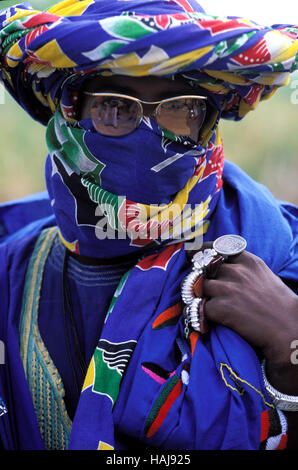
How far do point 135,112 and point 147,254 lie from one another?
438 millimetres

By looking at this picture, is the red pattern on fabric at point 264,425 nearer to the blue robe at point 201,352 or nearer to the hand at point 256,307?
the blue robe at point 201,352

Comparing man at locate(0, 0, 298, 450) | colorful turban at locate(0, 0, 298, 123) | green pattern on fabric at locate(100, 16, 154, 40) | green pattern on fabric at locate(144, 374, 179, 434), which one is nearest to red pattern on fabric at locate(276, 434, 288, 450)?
man at locate(0, 0, 298, 450)

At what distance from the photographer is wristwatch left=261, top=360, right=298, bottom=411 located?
43.9 inches

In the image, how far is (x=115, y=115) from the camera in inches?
50.7

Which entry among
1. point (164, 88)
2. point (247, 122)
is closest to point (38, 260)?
point (164, 88)

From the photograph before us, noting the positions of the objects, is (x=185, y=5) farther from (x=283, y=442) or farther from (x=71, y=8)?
(x=283, y=442)

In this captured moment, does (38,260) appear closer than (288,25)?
No

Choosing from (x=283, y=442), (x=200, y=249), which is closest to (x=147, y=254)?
(x=200, y=249)

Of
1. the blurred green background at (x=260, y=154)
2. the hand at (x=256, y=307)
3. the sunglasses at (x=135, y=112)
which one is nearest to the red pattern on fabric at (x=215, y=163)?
the sunglasses at (x=135, y=112)

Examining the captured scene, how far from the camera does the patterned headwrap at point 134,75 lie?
1146 mm

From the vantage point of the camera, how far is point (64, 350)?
1.41 m

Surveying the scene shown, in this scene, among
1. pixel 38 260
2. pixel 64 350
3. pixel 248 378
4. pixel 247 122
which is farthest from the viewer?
pixel 247 122
